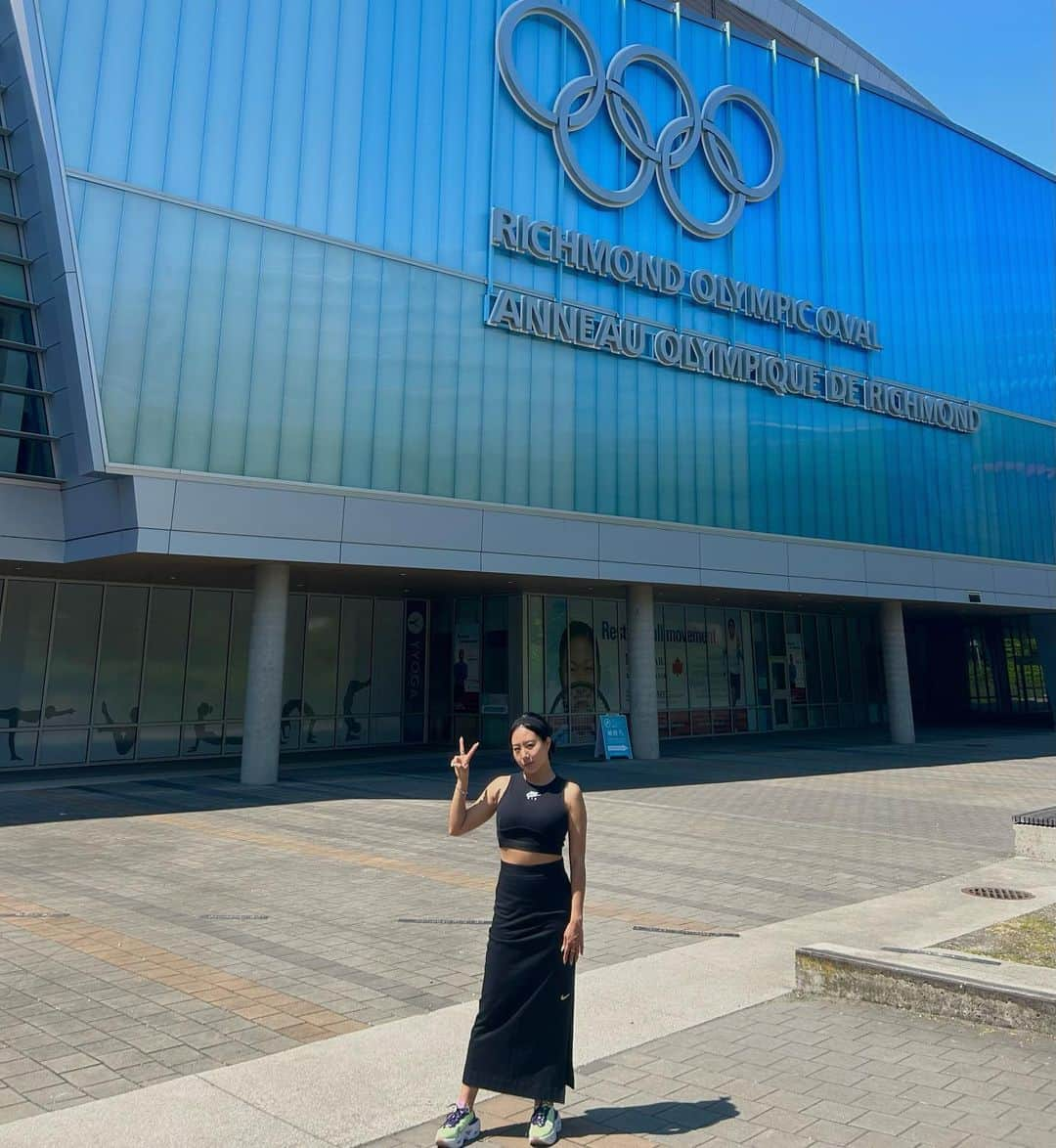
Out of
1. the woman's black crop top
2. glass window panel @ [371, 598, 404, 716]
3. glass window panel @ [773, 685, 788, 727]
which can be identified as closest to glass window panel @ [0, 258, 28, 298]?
glass window panel @ [371, 598, 404, 716]

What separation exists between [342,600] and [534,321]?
10262 mm

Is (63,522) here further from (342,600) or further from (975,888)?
(975,888)

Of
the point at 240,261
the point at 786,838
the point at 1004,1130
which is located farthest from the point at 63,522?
the point at 1004,1130

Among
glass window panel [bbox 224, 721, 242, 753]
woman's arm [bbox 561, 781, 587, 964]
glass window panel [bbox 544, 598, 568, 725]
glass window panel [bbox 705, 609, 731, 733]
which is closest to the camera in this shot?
woman's arm [bbox 561, 781, 587, 964]

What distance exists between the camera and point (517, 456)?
22.6 m

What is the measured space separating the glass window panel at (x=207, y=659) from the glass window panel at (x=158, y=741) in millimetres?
574

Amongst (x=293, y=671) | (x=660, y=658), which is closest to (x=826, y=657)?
(x=660, y=658)

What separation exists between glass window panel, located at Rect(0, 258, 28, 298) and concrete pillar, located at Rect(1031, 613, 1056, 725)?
36645mm

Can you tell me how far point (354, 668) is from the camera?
27.9 meters

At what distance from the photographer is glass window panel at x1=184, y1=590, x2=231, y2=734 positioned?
80.9 feet

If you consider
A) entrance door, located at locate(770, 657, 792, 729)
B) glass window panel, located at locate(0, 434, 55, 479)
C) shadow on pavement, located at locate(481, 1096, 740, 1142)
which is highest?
glass window panel, located at locate(0, 434, 55, 479)

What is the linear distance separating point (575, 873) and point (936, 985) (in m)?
3.00

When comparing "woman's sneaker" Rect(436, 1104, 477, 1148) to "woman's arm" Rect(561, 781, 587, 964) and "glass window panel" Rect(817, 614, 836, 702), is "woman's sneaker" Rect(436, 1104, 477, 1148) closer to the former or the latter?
"woman's arm" Rect(561, 781, 587, 964)

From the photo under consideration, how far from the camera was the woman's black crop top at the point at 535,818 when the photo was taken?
4.32 metres
